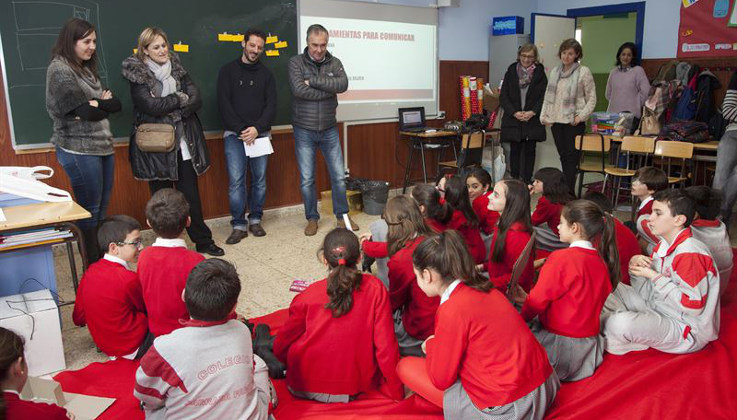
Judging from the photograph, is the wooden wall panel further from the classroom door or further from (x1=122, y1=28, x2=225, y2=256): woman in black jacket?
the classroom door

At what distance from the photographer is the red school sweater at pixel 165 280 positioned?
237cm

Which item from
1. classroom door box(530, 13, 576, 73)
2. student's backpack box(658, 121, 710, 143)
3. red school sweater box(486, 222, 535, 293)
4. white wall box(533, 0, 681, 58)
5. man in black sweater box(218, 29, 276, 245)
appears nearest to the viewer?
red school sweater box(486, 222, 535, 293)

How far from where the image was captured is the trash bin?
18.0 ft

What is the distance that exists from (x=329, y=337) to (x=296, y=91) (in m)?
2.90

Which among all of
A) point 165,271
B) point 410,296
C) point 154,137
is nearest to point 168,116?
point 154,137

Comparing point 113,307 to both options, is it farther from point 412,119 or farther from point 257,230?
point 412,119

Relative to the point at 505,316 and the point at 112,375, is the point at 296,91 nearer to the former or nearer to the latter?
the point at 112,375

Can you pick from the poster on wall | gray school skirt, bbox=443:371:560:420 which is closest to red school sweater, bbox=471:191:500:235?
gray school skirt, bbox=443:371:560:420

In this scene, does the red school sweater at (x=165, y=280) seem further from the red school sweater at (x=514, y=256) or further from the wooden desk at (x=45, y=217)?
the red school sweater at (x=514, y=256)

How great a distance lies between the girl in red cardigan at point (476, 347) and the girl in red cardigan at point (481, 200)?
168 centimetres

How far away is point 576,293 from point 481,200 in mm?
1509

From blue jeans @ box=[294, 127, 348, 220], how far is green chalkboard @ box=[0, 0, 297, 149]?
24.3 inches

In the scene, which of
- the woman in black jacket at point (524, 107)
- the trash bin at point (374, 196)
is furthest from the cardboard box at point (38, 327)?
the woman in black jacket at point (524, 107)

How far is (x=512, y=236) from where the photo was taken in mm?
2799
